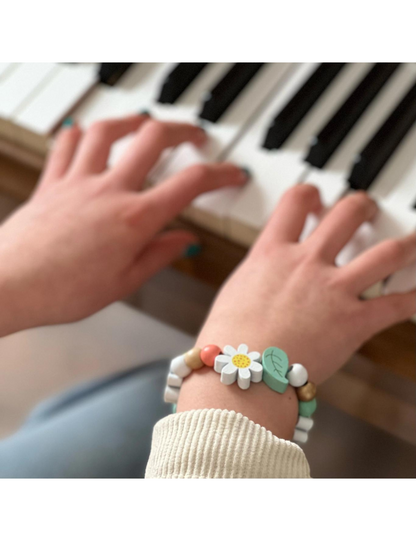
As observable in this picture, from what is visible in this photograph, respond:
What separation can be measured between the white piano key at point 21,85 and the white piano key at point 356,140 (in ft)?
1.53

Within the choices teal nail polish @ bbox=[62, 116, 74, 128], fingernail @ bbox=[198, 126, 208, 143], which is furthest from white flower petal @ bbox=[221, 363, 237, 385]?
teal nail polish @ bbox=[62, 116, 74, 128]

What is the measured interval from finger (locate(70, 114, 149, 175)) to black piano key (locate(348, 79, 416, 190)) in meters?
0.35

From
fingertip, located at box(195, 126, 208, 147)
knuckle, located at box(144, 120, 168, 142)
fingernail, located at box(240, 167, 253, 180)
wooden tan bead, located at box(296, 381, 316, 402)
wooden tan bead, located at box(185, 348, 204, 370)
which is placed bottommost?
wooden tan bead, located at box(185, 348, 204, 370)

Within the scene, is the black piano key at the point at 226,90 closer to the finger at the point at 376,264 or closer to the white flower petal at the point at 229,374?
the finger at the point at 376,264

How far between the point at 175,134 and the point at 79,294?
27cm

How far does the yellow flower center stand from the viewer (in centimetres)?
62

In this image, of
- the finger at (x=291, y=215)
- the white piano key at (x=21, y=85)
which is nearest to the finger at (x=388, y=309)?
the finger at (x=291, y=215)

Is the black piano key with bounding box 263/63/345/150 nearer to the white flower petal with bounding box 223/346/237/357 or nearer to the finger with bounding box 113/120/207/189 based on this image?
the finger with bounding box 113/120/207/189

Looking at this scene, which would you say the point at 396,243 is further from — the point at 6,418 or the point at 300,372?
the point at 6,418

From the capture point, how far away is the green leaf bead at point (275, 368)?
62 centimetres

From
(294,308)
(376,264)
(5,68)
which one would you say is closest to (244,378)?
(294,308)

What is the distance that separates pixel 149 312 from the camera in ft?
3.06

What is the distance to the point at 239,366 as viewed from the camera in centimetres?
62
